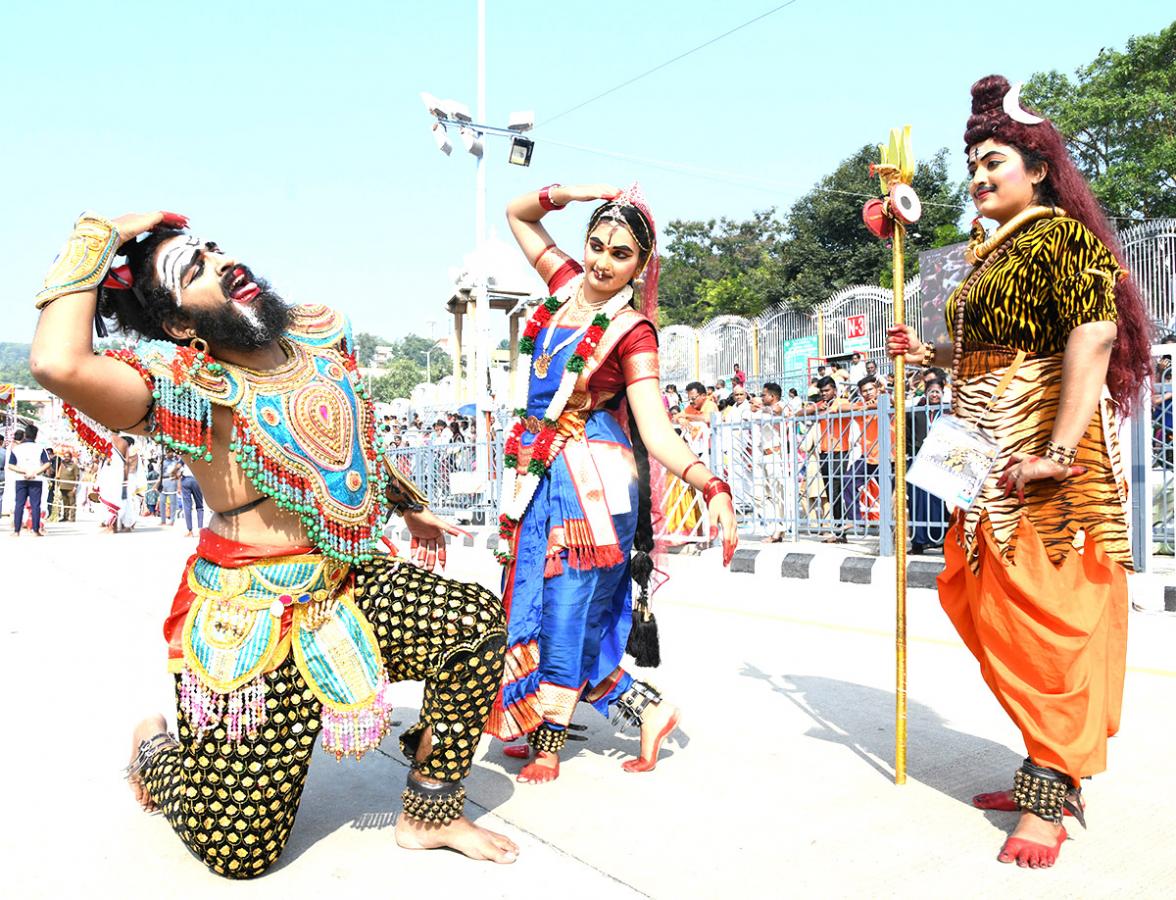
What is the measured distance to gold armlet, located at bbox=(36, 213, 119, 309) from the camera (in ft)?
7.43

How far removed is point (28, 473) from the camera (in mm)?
16078

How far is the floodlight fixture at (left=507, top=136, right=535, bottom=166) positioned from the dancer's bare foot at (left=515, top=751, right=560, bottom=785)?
14.3 m

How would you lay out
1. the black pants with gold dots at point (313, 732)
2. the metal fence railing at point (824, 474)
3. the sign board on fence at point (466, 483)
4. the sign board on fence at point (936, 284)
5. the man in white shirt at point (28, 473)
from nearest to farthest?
the black pants with gold dots at point (313, 732) → the sign board on fence at point (936, 284) → the metal fence railing at point (824, 474) → the sign board on fence at point (466, 483) → the man in white shirt at point (28, 473)

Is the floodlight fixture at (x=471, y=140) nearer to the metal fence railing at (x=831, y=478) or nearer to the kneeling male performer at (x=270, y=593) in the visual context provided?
the metal fence railing at (x=831, y=478)

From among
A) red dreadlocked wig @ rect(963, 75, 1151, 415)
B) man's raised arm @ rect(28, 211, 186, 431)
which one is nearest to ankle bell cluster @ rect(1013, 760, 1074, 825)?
red dreadlocked wig @ rect(963, 75, 1151, 415)

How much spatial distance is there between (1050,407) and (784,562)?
649 cm

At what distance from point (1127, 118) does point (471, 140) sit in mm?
20002

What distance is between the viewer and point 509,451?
11.8ft

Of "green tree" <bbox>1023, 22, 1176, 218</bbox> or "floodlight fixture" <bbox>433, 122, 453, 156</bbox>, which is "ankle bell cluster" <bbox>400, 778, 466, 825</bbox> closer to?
"floodlight fixture" <bbox>433, 122, 453, 156</bbox>

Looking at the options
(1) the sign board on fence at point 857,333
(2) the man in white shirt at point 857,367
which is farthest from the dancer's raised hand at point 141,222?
(1) the sign board on fence at point 857,333

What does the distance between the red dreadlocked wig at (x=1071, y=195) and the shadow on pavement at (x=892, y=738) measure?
1.25 m

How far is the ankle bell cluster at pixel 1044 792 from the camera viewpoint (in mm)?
2666

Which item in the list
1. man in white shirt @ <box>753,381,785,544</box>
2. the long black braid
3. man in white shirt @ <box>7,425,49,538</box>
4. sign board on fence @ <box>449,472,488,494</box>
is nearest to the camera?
→ the long black braid

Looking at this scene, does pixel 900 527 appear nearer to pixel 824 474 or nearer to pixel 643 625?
pixel 643 625
